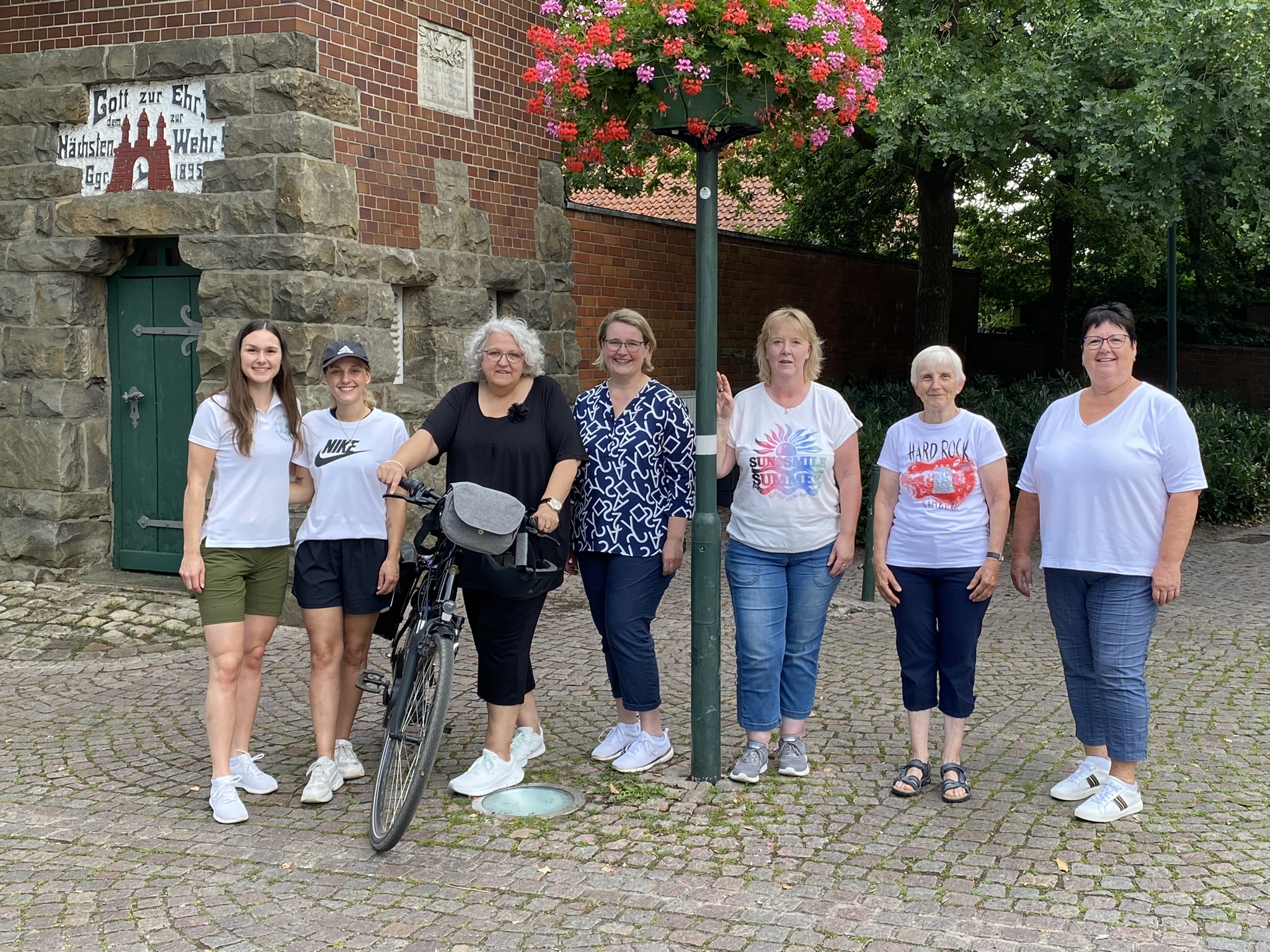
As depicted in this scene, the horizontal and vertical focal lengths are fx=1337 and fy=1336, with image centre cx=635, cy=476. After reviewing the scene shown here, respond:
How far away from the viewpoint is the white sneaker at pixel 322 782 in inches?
193

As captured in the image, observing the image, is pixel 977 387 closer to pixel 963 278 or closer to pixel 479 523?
pixel 963 278

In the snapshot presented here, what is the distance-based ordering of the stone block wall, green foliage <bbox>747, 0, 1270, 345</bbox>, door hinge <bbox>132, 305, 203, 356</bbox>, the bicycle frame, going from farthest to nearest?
green foliage <bbox>747, 0, 1270, 345</bbox> → door hinge <bbox>132, 305, 203, 356</bbox> → the stone block wall → the bicycle frame

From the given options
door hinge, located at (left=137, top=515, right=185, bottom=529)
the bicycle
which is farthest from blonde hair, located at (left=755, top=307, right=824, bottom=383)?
door hinge, located at (left=137, top=515, right=185, bottom=529)

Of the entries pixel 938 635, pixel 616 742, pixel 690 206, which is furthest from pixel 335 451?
pixel 690 206

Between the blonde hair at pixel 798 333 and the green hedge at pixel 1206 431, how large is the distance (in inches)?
262

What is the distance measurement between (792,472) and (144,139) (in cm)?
521

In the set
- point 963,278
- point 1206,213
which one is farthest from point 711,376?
point 963,278

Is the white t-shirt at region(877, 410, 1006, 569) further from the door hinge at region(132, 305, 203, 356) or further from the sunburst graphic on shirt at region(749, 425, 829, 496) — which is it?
the door hinge at region(132, 305, 203, 356)

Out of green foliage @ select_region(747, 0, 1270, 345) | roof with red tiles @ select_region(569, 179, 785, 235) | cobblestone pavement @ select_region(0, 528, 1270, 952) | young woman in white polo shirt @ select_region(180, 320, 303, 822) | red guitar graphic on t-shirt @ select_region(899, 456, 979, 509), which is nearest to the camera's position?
cobblestone pavement @ select_region(0, 528, 1270, 952)

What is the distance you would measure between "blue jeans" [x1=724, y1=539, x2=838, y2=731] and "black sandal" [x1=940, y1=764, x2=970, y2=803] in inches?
22.5

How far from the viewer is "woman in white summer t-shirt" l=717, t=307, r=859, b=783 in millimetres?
4988

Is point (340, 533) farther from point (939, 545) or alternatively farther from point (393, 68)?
point (393, 68)

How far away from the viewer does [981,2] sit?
10633mm

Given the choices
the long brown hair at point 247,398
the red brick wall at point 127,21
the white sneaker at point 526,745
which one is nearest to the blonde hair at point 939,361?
the white sneaker at point 526,745
